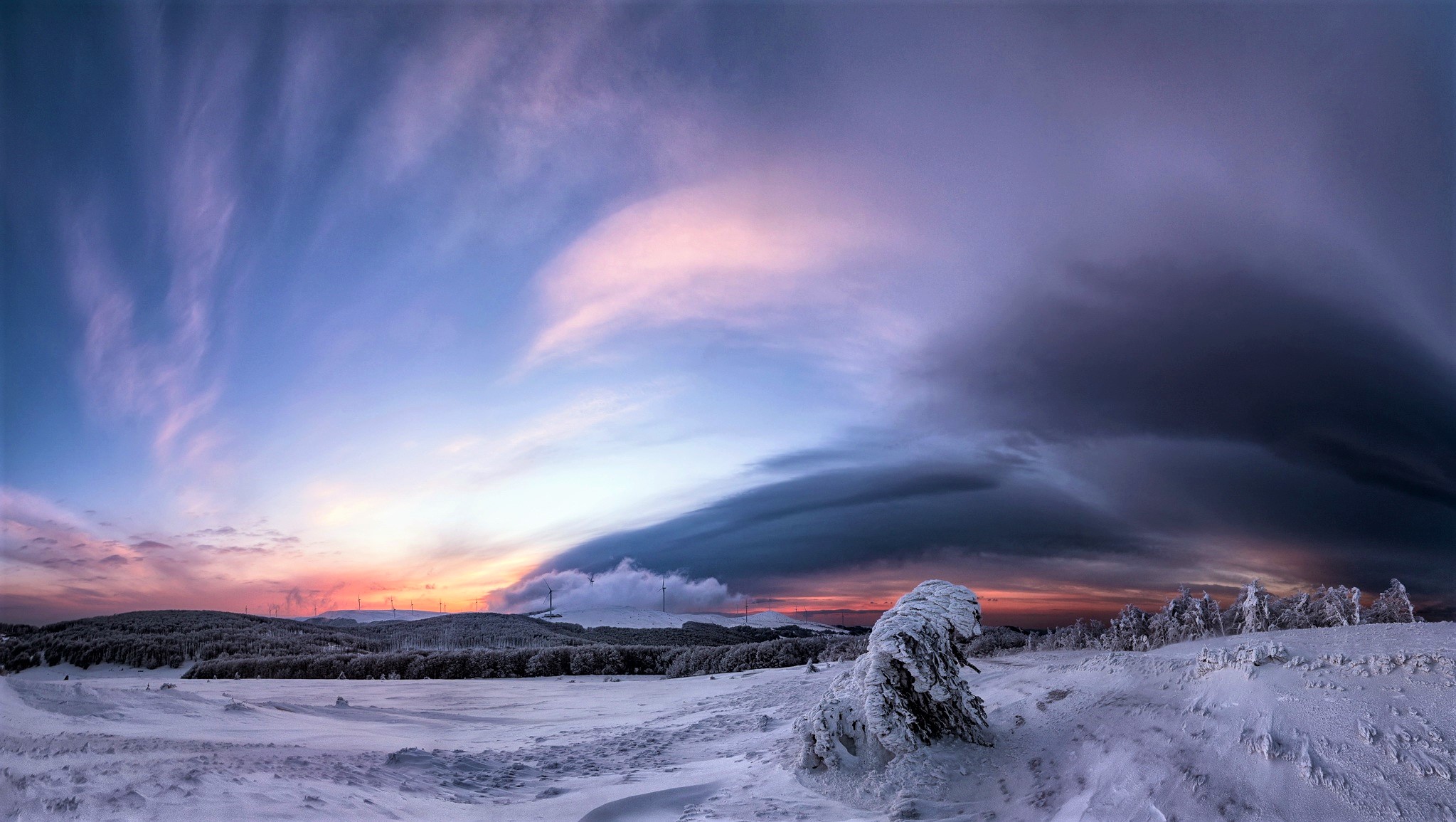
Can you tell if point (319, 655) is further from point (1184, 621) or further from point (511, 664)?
point (1184, 621)

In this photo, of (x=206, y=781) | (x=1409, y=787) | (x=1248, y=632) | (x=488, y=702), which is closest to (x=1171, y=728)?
(x=1409, y=787)

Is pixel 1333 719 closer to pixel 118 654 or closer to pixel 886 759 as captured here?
pixel 886 759

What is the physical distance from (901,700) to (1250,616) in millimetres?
3624

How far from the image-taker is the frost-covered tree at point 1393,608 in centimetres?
561

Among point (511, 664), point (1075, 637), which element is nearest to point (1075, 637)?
point (1075, 637)

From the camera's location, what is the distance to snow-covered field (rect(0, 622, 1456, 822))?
12.3 feet

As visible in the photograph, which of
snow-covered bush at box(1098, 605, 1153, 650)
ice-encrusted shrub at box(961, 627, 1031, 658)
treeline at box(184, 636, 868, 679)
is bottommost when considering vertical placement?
treeline at box(184, 636, 868, 679)

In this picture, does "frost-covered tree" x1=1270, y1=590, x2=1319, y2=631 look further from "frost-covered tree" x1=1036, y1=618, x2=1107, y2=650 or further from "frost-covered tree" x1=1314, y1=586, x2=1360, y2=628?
"frost-covered tree" x1=1036, y1=618, x2=1107, y2=650

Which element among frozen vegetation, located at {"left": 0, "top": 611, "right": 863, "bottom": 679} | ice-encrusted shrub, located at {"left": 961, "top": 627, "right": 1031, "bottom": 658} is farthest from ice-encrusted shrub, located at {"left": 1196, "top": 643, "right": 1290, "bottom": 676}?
frozen vegetation, located at {"left": 0, "top": 611, "right": 863, "bottom": 679}

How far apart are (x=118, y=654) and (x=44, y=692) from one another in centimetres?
1186

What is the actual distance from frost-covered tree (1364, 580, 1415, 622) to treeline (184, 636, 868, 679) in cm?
1073

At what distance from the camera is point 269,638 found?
67.6 ft

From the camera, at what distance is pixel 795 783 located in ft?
17.7

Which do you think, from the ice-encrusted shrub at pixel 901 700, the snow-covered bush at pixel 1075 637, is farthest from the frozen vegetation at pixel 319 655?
the ice-encrusted shrub at pixel 901 700
